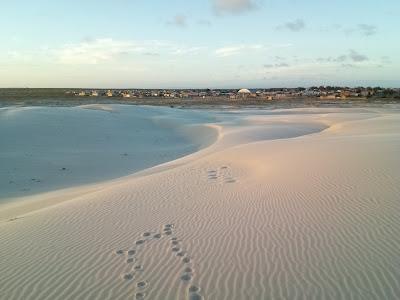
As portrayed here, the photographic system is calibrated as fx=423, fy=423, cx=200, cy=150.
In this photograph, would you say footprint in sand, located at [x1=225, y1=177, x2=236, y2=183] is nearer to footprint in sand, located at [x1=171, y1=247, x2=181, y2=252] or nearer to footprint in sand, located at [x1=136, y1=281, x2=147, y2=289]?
footprint in sand, located at [x1=171, y1=247, x2=181, y2=252]

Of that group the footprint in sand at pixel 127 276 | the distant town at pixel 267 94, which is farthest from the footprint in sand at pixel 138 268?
the distant town at pixel 267 94

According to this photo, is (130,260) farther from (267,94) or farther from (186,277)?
(267,94)

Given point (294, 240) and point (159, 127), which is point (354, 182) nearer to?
point (294, 240)

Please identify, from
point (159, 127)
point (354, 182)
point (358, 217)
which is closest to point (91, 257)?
point (358, 217)

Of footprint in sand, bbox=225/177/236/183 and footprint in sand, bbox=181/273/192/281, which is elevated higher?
footprint in sand, bbox=181/273/192/281

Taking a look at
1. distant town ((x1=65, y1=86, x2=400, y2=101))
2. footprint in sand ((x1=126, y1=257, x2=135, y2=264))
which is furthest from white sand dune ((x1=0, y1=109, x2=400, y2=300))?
distant town ((x1=65, y1=86, x2=400, y2=101))

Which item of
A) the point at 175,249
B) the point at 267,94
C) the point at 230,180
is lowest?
the point at 267,94

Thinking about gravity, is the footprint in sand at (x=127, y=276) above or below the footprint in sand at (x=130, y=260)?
above

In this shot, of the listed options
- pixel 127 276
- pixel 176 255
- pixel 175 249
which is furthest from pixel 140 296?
pixel 175 249

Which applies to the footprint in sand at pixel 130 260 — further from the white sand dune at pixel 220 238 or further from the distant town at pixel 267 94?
the distant town at pixel 267 94
